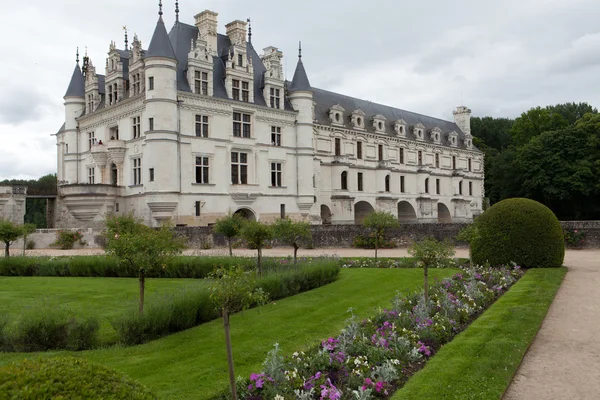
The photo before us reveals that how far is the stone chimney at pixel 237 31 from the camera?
37.0 metres

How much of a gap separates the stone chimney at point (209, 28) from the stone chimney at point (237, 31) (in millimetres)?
1834

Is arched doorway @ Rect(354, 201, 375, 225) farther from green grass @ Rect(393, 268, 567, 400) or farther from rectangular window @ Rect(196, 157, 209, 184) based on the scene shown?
green grass @ Rect(393, 268, 567, 400)

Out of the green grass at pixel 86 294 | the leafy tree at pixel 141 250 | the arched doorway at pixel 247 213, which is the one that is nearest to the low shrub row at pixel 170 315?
the green grass at pixel 86 294

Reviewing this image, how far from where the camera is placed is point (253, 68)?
37.4 meters

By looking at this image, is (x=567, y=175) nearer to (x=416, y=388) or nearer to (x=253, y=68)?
(x=253, y=68)

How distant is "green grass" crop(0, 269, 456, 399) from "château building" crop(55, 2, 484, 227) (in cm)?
2106

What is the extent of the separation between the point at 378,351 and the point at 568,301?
6.67 meters

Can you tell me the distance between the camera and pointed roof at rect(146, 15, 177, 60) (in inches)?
1218

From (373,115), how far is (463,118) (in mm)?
18926

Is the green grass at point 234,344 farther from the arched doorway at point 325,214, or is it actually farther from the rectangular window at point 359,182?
the rectangular window at point 359,182

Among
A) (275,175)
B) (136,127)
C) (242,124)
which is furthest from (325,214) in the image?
(136,127)

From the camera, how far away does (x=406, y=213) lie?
51.7 meters

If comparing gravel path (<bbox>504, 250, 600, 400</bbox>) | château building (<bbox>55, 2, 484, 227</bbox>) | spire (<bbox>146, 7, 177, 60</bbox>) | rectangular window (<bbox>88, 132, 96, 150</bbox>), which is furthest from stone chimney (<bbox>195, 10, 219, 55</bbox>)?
gravel path (<bbox>504, 250, 600, 400</bbox>)

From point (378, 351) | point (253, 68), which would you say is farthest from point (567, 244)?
point (253, 68)
